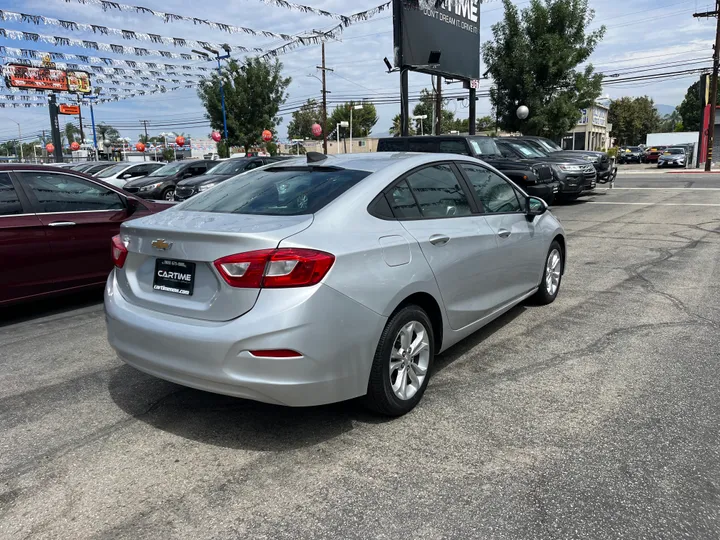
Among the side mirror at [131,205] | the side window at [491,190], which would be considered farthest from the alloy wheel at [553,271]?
the side mirror at [131,205]

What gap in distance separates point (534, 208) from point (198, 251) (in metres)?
3.27

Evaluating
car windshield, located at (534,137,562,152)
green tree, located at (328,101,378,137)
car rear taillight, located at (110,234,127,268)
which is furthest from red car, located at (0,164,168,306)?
green tree, located at (328,101,378,137)

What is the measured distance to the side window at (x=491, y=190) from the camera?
4488 millimetres

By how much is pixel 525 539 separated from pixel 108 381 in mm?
3120

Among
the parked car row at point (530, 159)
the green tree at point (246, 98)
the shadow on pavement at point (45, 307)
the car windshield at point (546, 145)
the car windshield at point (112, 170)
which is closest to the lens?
the shadow on pavement at point (45, 307)

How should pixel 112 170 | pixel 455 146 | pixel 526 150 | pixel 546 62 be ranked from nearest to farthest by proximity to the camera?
pixel 455 146 → pixel 526 150 → pixel 112 170 → pixel 546 62

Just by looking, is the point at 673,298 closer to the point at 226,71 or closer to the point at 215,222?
the point at 215,222

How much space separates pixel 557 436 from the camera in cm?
319

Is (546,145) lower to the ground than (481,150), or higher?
higher

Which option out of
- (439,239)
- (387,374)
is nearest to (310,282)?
(387,374)

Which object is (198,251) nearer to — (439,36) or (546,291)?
(546,291)

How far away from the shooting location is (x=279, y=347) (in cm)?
279

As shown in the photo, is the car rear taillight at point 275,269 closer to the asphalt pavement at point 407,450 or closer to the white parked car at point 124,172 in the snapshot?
the asphalt pavement at point 407,450

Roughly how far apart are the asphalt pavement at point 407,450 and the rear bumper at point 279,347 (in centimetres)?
41
